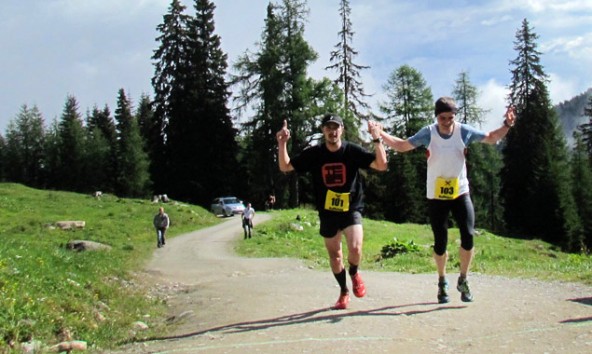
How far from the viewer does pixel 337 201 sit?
6891 millimetres

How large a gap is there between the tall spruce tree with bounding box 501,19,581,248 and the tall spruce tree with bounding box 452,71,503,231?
3203 mm

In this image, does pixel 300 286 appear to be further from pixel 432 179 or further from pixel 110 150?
pixel 110 150

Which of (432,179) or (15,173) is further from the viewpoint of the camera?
(15,173)

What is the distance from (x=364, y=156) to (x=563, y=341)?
2824 millimetres

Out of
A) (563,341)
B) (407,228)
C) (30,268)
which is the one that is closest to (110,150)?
(407,228)

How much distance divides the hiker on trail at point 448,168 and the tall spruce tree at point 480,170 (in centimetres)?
5346

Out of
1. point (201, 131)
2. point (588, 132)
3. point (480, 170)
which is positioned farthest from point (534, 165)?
point (201, 131)

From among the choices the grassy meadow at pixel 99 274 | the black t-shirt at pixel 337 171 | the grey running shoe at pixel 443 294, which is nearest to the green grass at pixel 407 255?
the grassy meadow at pixel 99 274

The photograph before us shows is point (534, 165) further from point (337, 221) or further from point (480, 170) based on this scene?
point (337, 221)

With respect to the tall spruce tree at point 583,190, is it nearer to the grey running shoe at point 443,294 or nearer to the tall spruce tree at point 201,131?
the tall spruce tree at point 201,131

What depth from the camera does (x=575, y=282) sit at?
30.2ft

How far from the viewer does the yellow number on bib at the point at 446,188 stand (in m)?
6.98

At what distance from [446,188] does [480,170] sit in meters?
63.6

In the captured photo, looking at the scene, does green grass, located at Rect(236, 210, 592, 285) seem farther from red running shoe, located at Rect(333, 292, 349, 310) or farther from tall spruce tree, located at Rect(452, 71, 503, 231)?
tall spruce tree, located at Rect(452, 71, 503, 231)
